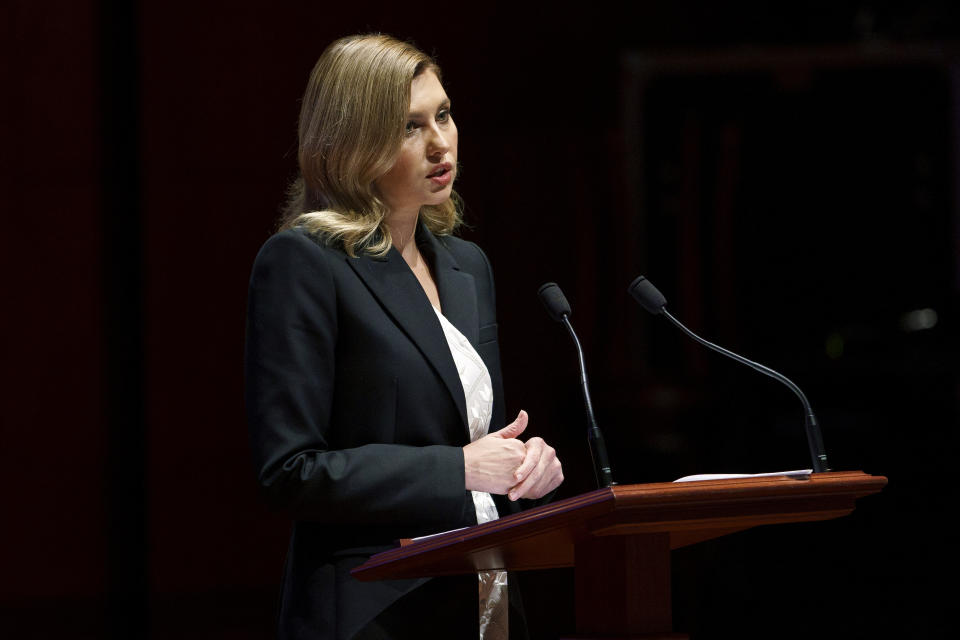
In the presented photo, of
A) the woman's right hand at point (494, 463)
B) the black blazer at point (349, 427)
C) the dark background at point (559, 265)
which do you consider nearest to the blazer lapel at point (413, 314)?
the black blazer at point (349, 427)

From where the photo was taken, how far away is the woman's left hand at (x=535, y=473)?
61.2 inches

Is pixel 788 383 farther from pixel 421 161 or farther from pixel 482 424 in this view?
pixel 421 161

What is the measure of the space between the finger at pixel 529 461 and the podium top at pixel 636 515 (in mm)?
173

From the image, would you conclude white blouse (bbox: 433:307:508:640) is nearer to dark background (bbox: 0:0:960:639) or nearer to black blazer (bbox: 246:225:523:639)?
black blazer (bbox: 246:225:523:639)

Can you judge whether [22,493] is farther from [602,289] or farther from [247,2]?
[602,289]

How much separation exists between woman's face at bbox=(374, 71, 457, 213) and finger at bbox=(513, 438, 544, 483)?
1.40ft

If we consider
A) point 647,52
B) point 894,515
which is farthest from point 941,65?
point 894,515

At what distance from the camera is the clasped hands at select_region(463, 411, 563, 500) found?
1.55 m

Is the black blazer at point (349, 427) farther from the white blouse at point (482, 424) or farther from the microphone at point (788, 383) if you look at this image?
the microphone at point (788, 383)

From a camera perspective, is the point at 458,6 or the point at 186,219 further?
the point at 458,6

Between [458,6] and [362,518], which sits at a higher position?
[458,6]

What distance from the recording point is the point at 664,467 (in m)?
5.17

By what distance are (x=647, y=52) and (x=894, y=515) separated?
2210mm

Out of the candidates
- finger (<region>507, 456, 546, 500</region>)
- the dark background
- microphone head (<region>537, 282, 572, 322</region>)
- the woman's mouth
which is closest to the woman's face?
the woman's mouth
